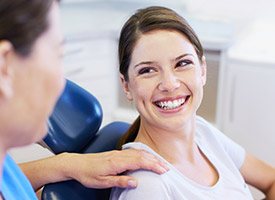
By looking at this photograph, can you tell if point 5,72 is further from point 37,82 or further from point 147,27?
point 147,27

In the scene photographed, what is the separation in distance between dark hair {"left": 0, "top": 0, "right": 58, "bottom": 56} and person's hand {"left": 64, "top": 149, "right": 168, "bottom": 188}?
1.70ft

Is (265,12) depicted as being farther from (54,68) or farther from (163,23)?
→ (54,68)

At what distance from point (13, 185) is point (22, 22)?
1.51ft

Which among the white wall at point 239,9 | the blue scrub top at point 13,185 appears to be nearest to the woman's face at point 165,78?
the blue scrub top at point 13,185

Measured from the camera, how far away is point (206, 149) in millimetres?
1397

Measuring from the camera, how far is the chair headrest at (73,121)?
4.15ft

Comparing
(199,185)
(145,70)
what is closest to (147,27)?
(145,70)

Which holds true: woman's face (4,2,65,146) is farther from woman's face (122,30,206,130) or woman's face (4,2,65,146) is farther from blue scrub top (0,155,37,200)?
woman's face (122,30,206,130)

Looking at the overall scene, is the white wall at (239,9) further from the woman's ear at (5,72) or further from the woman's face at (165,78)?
the woman's ear at (5,72)

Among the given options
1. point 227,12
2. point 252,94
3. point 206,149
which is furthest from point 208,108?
point 206,149

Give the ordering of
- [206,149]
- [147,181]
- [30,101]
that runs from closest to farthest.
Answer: [30,101] → [147,181] → [206,149]

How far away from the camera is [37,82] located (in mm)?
696

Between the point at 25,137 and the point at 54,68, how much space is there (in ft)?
0.39

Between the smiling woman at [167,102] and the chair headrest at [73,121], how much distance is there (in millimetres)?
110
